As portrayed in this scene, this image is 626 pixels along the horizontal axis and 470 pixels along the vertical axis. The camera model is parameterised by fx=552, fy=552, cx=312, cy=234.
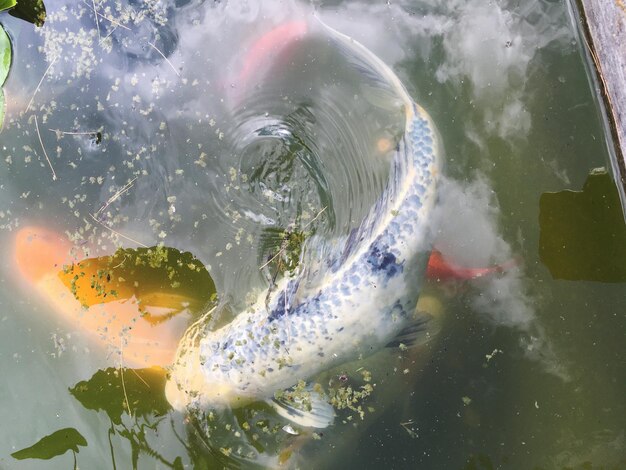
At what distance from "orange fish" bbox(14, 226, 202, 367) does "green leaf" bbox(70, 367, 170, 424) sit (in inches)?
3.2

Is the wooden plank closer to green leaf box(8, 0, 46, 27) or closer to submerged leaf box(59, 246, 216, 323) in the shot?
submerged leaf box(59, 246, 216, 323)

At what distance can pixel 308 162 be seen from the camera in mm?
3418

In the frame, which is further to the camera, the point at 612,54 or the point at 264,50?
the point at 264,50

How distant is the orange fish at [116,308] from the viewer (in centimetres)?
345

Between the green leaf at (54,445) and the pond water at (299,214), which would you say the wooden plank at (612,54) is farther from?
the green leaf at (54,445)

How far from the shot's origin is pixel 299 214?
3.37 metres

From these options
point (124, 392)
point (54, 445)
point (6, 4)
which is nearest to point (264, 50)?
point (6, 4)

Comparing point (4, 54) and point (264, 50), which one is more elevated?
point (264, 50)

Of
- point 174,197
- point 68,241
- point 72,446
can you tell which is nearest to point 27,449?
point 72,446

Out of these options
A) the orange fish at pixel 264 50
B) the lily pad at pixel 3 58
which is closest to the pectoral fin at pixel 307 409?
the orange fish at pixel 264 50

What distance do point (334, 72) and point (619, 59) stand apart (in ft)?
5.16

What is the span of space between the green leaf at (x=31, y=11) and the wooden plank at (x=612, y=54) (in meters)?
3.32

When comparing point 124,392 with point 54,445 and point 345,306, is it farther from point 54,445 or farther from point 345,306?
point 345,306

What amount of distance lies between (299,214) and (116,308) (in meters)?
1.30
